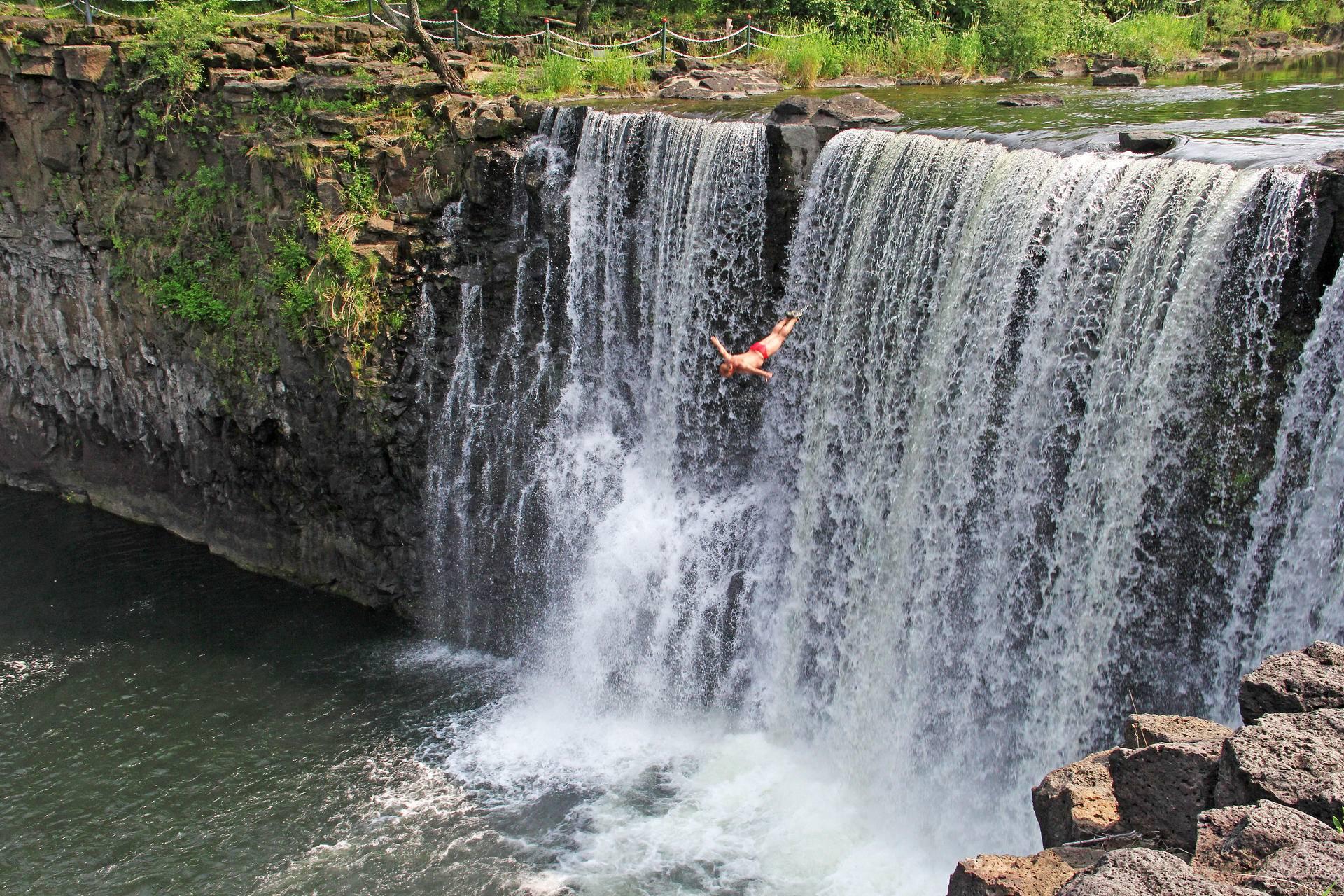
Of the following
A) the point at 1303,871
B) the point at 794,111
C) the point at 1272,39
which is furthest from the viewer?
the point at 1272,39

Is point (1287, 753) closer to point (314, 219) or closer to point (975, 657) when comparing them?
point (975, 657)

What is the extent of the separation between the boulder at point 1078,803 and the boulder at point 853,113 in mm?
8789

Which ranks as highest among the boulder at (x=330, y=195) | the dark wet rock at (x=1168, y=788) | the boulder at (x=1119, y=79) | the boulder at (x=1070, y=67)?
the boulder at (x=1070, y=67)

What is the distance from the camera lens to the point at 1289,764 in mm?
6566

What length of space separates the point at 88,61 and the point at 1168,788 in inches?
685

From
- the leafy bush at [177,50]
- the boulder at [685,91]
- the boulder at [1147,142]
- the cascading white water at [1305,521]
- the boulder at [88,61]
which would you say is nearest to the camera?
the cascading white water at [1305,521]

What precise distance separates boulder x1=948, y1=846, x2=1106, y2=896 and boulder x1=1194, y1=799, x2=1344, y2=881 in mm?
785

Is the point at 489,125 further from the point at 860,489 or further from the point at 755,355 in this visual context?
the point at 860,489

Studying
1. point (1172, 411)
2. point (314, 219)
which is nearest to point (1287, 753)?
point (1172, 411)

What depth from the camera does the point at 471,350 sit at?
1644cm

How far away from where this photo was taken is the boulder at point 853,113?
1454 cm

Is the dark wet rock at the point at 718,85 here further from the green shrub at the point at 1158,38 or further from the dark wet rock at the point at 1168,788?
the dark wet rock at the point at 1168,788

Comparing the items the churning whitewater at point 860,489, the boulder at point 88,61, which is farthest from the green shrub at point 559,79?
the boulder at point 88,61

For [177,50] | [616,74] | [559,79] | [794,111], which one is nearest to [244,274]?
[177,50]
